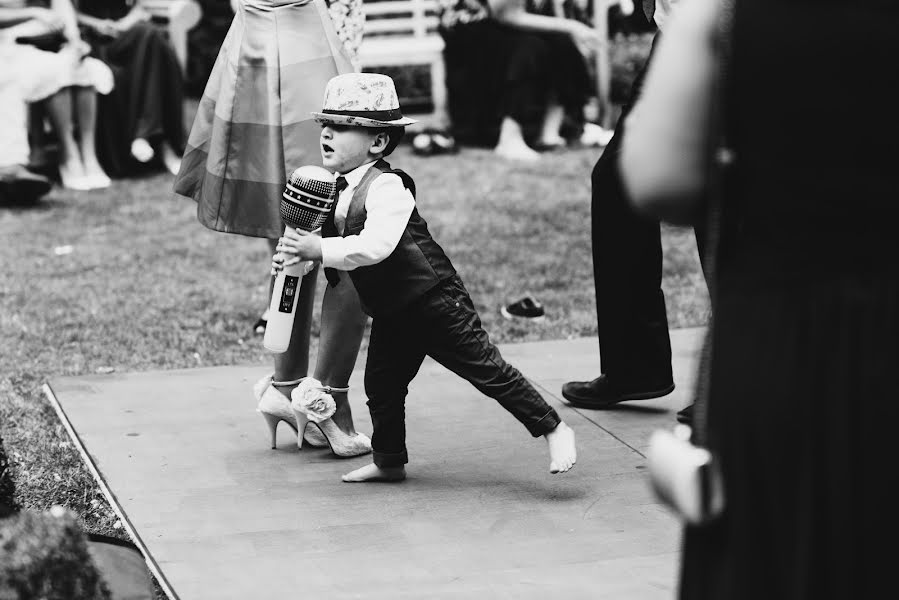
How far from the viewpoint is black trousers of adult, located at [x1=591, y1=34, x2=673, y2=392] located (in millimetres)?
4625

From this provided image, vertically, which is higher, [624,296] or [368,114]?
[368,114]

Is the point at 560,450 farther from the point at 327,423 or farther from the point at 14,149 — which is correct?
the point at 14,149

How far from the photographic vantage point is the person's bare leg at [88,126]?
966cm

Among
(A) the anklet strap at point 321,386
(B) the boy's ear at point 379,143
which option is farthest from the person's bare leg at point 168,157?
(B) the boy's ear at point 379,143

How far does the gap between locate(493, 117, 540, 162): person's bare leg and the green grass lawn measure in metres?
0.32

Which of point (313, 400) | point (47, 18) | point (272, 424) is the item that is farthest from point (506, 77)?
point (313, 400)

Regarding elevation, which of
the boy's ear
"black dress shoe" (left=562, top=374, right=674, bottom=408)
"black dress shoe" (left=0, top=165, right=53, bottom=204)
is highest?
the boy's ear

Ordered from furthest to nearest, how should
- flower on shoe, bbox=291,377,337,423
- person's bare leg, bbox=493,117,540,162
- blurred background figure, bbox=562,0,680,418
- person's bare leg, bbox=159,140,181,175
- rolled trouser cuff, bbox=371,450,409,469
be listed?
1. person's bare leg, bbox=493,117,540,162
2. person's bare leg, bbox=159,140,181,175
3. blurred background figure, bbox=562,0,680,418
4. flower on shoe, bbox=291,377,337,423
5. rolled trouser cuff, bbox=371,450,409,469

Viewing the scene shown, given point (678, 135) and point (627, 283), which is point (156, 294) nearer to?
point (627, 283)

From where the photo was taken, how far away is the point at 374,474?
410 centimetres

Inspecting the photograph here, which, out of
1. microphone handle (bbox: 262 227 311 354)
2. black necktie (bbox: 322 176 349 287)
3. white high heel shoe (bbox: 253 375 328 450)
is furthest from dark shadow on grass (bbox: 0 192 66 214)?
black necktie (bbox: 322 176 349 287)

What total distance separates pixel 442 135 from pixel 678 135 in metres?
8.85

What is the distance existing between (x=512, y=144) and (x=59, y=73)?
3399 millimetres

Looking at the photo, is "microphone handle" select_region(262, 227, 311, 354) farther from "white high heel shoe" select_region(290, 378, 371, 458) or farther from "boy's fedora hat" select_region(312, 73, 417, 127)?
"boy's fedora hat" select_region(312, 73, 417, 127)
